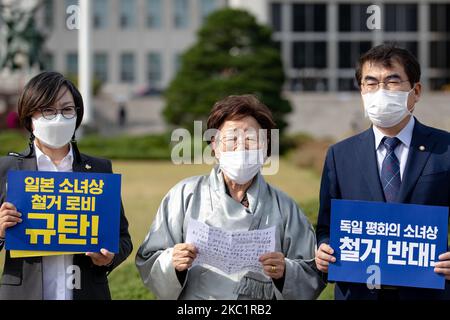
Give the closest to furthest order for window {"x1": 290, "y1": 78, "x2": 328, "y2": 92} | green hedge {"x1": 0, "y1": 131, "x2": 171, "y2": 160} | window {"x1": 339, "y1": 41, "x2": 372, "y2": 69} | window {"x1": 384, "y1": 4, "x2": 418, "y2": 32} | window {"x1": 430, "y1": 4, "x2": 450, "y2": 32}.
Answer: green hedge {"x1": 0, "y1": 131, "x2": 171, "y2": 160}, window {"x1": 384, "y1": 4, "x2": 418, "y2": 32}, window {"x1": 430, "y1": 4, "x2": 450, "y2": 32}, window {"x1": 339, "y1": 41, "x2": 372, "y2": 69}, window {"x1": 290, "y1": 78, "x2": 328, "y2": 92}

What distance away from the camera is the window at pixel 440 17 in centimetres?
4197

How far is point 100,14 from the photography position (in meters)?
49.3

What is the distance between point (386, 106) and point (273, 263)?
2.71 ft

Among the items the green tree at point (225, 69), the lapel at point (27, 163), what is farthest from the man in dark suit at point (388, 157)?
the green tree at point (225, 69)

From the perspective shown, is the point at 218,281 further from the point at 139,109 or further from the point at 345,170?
the point at 139,109

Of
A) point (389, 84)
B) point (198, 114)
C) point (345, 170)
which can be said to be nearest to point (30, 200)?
point (345, 170)

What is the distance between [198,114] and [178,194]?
19652 mm

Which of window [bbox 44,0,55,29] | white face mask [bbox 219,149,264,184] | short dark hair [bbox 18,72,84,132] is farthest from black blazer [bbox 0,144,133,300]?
window [bbox 44,0,55,29]

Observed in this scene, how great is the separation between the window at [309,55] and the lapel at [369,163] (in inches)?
1552

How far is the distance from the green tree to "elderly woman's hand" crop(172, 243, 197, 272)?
764 inches

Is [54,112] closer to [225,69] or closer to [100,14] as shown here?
[225,69]

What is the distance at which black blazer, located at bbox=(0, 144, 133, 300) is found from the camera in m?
3.57

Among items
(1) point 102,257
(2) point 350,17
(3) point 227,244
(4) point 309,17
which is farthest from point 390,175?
(4) point 309,17

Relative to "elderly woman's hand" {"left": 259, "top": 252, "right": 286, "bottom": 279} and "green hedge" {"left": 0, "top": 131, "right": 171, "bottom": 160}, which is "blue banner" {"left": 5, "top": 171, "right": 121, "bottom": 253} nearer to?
"elderly woman's hand" {"left": 259, "top": 252, "right": 286, "bottom": 279}
